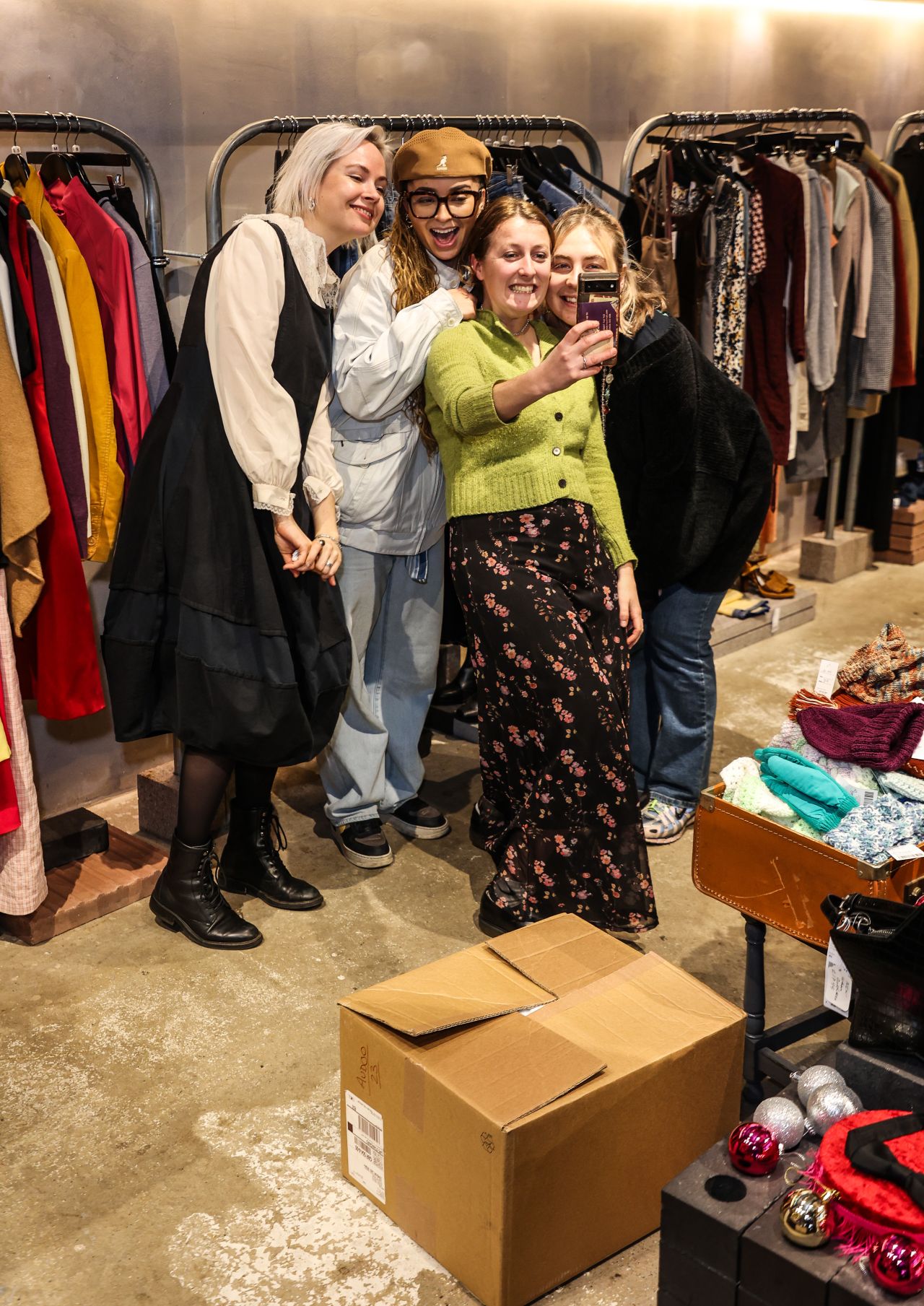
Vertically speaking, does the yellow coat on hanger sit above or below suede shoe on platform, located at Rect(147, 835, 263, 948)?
above

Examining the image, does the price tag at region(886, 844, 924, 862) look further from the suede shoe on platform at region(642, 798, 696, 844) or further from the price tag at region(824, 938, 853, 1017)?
the suede shoe on platform at region(642, 798, 696, 844)

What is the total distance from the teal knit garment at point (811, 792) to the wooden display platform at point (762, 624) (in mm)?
2569

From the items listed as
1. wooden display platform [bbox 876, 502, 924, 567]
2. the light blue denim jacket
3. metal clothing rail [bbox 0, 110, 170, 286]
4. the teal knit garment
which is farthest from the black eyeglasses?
wooden display platform [bbox 876, 502, 924, 567]

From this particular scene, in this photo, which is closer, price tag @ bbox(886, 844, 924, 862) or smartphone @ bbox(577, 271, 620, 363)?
price tag @ bbox(886, 844, 924, 862)

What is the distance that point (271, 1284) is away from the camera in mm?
2123

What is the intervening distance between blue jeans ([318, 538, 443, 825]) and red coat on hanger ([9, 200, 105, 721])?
623 mm

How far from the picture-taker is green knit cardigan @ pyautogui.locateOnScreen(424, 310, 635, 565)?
9.36 ft

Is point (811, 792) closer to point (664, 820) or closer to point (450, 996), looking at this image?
point (450, 996)

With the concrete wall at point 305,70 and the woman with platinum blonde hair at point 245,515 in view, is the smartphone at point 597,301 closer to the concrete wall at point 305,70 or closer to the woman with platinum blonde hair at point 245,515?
the woman with platinum blonde hair at point 245,515

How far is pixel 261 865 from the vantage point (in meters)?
3.28

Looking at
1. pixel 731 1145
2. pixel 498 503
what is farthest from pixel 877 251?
pixel 731 1145

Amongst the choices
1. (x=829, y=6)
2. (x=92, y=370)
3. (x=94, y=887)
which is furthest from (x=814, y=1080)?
(x=829, y=6)

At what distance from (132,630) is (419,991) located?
3.77ft

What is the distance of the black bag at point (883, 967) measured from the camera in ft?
6.41
